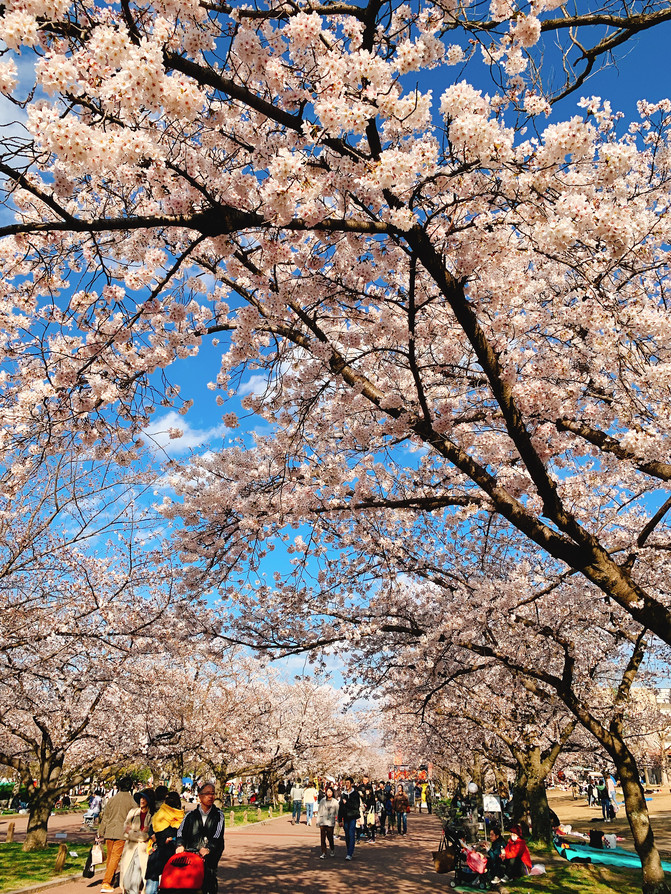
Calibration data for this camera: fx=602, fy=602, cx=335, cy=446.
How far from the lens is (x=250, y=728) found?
31797 millimetres

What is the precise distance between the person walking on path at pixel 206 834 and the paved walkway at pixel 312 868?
375 centimetres

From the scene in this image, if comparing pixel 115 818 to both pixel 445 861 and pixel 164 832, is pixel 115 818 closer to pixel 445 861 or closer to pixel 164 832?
pixel 164 832

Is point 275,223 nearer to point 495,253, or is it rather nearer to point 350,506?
point 495,253

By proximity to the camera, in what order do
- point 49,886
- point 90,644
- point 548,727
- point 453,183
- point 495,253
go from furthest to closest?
point 548,727
point 49,886
point 90,644
point 495,253
point 453,183

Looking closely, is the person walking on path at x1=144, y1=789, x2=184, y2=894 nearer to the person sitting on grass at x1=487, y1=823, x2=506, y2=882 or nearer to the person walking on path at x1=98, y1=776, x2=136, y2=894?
the person walking on path at x1=98, y1=776, x2=136, y2=894

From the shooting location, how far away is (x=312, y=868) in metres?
12.8

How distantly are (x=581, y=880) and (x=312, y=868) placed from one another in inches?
214

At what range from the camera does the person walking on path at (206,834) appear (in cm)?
631

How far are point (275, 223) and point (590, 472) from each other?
6644mm

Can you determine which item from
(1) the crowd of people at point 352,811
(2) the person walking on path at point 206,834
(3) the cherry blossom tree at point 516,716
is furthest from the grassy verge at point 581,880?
(2) the person walking on path at point 206,834

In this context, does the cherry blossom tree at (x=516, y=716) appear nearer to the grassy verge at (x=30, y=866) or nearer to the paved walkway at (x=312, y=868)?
the paved walkway at (x=312, y=868)

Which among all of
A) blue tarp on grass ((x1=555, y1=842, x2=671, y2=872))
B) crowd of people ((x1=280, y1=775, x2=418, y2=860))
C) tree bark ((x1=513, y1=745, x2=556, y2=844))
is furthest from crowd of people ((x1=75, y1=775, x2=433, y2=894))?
blue tarp on grass ((x1=555, y1=842, x2=671, y2=872))

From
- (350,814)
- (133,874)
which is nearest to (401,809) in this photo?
(350,814)

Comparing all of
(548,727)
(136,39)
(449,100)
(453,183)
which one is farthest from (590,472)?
(548,727)
